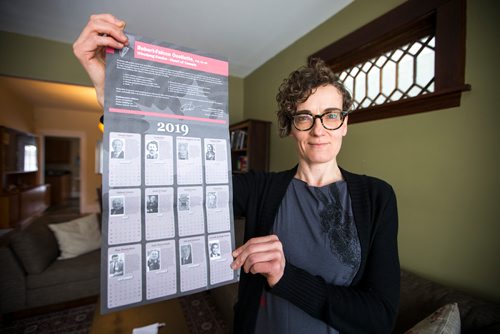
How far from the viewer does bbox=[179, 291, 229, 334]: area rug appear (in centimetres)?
189

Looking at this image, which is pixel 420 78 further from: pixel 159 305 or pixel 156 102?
pixel 159 305

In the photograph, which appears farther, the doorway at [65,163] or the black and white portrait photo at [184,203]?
the doorway at [65,163]

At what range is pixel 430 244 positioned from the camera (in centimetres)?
143

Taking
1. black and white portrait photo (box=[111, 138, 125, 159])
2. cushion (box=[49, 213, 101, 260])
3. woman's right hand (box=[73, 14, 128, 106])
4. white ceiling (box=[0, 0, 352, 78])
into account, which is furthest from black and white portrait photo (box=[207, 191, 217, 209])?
cushion (box=[49, 213, 101, 260])

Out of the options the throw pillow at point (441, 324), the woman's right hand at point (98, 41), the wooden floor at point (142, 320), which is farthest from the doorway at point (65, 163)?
the throw pillow at point (441, 324)

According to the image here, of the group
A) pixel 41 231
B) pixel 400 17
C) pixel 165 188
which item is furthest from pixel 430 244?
pixel 41 231

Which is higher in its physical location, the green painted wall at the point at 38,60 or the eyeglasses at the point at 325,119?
the green painted wall at the point at 38,60

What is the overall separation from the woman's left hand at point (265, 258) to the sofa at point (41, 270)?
234 cm

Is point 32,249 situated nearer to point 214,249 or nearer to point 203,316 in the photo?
point 203,316

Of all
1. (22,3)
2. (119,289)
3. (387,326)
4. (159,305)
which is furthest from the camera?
(22,3)

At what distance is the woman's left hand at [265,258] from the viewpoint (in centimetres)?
57

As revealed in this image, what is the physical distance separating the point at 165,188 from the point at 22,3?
2.88 metres

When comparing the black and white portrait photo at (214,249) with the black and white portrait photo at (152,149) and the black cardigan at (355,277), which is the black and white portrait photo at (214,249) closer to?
the black cardigan at (355,277)

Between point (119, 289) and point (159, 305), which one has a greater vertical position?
point (119, 289)
